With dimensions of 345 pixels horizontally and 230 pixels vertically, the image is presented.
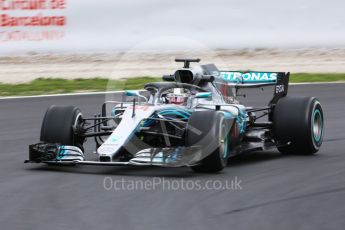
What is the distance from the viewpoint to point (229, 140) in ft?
29.6

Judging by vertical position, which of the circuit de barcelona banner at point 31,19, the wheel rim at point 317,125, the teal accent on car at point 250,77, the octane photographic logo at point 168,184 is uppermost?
the circuit de barcelona banner at point 31,19

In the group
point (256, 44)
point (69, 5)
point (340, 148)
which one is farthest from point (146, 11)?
point (340, 148)

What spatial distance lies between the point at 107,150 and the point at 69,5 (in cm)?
1188

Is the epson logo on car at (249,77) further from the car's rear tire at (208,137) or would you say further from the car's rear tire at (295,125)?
the car's rear tire at (208,137)

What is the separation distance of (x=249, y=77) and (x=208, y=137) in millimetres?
2671

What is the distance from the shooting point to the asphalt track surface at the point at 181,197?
638 centimetres

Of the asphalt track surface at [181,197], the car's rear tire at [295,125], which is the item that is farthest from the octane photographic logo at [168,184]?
the car's rear tire at [295,125]

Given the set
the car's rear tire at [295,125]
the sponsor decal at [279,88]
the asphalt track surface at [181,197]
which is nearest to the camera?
the asphalt track surface at [181,197]

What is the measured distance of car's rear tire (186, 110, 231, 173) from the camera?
8375 mm

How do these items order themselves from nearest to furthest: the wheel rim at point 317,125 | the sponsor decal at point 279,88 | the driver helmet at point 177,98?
1. the driver helmet at point 177,98
2. the wheel rim at point 317,125
3. the sponsor decal at point 279,88

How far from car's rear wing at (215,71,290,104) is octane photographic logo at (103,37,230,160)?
113cm

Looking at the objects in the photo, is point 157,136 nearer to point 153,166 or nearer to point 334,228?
point 153,166

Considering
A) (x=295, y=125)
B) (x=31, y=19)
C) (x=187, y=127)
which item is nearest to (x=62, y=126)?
(x=187, y=127)


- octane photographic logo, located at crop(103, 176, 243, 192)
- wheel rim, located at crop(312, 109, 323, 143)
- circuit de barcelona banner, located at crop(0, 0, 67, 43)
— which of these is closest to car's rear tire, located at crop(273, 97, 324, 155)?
wheel rim, located at crop(312, 109, 323, 143)
